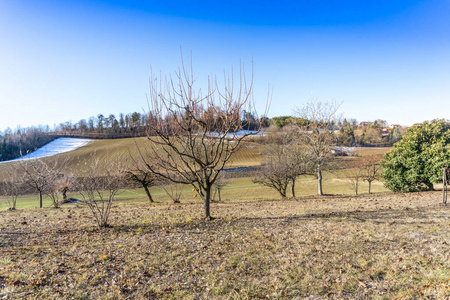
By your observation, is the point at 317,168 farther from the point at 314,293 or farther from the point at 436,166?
the point at 314,293

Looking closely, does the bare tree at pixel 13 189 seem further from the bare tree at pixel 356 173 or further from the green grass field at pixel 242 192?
the bare tree at pixel 356 173

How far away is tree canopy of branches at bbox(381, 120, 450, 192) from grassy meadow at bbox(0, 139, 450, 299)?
32.8 ft

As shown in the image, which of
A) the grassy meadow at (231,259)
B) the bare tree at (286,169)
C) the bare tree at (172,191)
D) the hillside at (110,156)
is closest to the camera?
the grassy meadow at (231,259)

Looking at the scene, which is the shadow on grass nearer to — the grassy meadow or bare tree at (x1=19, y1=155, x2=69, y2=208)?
the grassy meadow

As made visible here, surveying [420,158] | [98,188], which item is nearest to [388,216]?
[420,158]

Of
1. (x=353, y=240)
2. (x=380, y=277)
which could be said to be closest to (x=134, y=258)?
(x=380, y=277)

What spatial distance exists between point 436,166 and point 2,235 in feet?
80.5

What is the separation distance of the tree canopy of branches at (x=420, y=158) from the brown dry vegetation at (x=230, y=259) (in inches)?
398

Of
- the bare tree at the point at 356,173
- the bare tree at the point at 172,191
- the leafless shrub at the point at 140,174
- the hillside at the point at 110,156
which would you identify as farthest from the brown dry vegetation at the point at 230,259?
the hillside at the point at 110,156

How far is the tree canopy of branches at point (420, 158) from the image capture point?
56.1ft

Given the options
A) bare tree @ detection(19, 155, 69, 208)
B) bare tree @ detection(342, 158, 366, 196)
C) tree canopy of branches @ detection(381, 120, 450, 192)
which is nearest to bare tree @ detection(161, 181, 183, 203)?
bare tree @ detection(19, 155, 69, 208)

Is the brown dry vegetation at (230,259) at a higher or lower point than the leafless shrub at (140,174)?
lower

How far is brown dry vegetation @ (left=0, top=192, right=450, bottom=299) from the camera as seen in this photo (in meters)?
4.59

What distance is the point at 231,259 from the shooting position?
5.96 m
